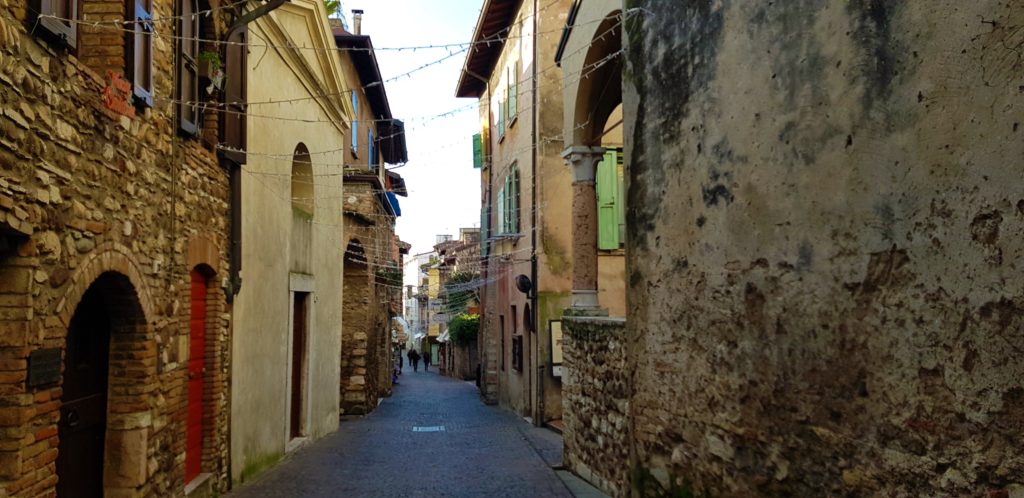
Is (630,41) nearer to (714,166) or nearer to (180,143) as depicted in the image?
(714,166)

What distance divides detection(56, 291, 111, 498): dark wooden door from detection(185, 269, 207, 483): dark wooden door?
56.4 inches

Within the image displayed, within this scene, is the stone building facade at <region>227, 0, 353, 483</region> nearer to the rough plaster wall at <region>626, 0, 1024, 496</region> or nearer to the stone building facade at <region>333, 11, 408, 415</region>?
the stone building facade at <region>333, 11, 408, 415</region>

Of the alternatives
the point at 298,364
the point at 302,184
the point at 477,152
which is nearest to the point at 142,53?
the point at 302,184

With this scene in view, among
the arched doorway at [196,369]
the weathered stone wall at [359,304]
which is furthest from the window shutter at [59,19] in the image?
the weathered stone wall at [359,304]

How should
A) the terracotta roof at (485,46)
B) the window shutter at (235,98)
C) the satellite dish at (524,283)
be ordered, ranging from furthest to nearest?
the terracotta roof at (485,46)
the satellite dish at (524,283)
the window shutter at (235,98)

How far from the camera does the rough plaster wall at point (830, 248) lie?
314 cm

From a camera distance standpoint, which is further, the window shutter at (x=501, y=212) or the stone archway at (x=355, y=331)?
the window shutter at (x=501, y=212)

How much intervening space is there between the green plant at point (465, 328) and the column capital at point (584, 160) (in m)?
23.0

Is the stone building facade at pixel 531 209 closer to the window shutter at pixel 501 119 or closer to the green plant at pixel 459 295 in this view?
the window shutter at pixel 501 119

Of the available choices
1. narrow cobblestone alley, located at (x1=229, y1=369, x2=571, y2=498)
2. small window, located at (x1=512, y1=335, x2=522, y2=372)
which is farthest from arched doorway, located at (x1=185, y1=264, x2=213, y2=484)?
small window, located at (x1=512, y1=335, x2=522, y2=372)

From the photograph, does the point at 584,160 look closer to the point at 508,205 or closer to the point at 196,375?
the point at 196,375

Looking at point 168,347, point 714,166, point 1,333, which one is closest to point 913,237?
point 714,166

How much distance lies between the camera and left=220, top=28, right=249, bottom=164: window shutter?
27.1 ft

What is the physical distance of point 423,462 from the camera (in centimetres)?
1091
